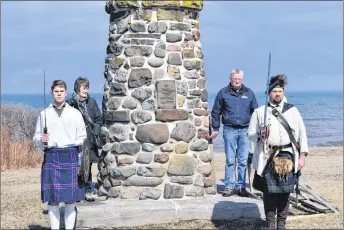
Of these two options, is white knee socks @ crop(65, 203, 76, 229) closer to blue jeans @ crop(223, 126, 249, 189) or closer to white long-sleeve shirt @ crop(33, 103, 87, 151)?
white long-sleeve shirt @ crop(33, 103, 87, 151)

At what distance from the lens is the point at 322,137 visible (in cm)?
3189

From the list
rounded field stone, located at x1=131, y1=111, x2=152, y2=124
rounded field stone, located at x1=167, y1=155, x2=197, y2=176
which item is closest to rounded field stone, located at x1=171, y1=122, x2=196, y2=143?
rounded field stone, located at x1=167, y1=155, x2=197, y2=176

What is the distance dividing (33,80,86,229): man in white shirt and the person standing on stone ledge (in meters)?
1.76

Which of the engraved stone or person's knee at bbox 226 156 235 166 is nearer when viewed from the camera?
the engraved stone

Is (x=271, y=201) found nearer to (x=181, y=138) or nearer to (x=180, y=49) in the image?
(x=181, y=138)

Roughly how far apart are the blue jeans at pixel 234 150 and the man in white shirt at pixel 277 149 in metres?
2.29

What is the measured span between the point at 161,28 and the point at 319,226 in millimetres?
3467

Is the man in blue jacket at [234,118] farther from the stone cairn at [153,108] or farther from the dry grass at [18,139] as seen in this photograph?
the dry grass at [18,139]

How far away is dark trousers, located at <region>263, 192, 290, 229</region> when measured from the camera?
7.40 m

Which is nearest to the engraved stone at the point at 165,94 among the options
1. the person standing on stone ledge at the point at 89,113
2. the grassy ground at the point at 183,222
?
the person standing on stone ledge at the point at 89,113

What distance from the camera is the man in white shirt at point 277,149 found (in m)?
7.27

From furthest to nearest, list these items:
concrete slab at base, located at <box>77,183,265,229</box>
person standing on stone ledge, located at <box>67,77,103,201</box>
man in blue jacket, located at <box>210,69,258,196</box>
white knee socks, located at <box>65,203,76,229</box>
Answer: man in blue jacket, located at <box>210,69,258,196</box>
person standing on stone ledge, located at <box>67,77,103,201</box>
concrete slab at base, located at <box>77,183,265,229</box>
white knee socks, located at <box>65,203,76,229</box>

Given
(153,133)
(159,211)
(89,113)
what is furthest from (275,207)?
(89,113)

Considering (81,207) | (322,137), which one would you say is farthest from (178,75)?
(322,137)
